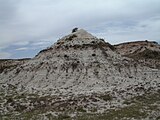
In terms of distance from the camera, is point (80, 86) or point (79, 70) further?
point (79, 70)

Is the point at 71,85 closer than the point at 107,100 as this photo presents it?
No

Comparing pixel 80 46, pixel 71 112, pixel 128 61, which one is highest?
pixel 80 46

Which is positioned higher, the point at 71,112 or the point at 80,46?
the point at 80,46

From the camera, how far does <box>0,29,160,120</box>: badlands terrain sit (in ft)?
126

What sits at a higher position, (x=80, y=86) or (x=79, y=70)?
(x=79, y=70)

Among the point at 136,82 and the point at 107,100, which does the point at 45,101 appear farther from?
the point at 136,82

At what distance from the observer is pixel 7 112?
40719mm

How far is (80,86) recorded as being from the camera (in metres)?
53.2

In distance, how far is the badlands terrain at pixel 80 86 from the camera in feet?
126

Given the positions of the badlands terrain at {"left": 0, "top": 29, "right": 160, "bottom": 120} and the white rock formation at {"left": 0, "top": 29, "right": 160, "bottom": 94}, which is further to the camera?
→ the white rock formation at {"left": 0, "top": 29, "right": 160, "bottom": 94}

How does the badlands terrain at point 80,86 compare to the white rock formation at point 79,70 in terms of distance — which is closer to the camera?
the badlands terrain at point 80,86

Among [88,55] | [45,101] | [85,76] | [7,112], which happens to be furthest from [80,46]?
[7,112]

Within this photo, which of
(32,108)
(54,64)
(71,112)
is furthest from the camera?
(54,64)

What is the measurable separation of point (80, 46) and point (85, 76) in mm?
9486
